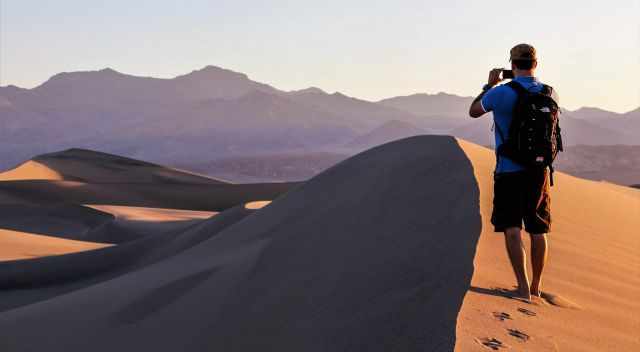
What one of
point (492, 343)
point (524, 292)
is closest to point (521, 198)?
point (524, 292)

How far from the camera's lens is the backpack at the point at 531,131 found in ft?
10.2

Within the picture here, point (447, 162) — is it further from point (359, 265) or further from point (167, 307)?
point (167, 307)

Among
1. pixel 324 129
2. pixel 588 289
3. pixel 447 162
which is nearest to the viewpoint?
pixel 588 289

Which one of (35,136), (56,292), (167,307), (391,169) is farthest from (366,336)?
(35,136)

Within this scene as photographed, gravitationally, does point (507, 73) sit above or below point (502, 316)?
above

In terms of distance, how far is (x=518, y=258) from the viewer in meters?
3.15

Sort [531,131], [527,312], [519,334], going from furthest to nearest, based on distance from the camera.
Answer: [531,131]
[527,312]
[519,334]

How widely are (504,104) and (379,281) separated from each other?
1.08m

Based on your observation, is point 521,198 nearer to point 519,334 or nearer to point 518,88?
point 518,88

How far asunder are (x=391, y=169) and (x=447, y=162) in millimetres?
530

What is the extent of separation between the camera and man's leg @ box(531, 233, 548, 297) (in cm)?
323

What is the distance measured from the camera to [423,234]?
375cm

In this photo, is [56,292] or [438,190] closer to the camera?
[438,190]

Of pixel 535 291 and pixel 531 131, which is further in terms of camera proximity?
pixel 535 291
